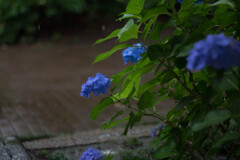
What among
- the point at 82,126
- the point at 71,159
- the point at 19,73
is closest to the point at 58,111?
the point at 82,126

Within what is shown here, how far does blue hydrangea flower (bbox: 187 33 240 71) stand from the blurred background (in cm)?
287

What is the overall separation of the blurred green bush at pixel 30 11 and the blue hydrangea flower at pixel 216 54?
8.27 m

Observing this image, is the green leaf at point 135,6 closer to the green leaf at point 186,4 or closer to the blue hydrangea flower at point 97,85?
the green leaf at point 186,4

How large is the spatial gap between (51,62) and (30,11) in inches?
105

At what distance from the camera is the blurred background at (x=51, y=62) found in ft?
13.7

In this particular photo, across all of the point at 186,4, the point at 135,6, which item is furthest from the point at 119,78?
the point at 186,4

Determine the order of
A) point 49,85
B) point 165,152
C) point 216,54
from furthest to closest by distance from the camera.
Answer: point 49,85
point 165,152
point 216,54

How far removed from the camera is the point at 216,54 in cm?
111

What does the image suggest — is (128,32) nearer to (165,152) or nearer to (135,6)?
(135,6)

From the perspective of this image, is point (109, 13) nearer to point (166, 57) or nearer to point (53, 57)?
point (53, 57)

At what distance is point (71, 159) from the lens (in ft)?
8.87

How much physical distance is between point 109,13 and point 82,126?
6.12 meters

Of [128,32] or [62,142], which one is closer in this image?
[128,32]

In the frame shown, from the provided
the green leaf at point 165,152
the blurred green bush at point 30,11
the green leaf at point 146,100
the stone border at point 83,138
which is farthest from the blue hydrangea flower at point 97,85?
the blurred green bush at point 30,11
